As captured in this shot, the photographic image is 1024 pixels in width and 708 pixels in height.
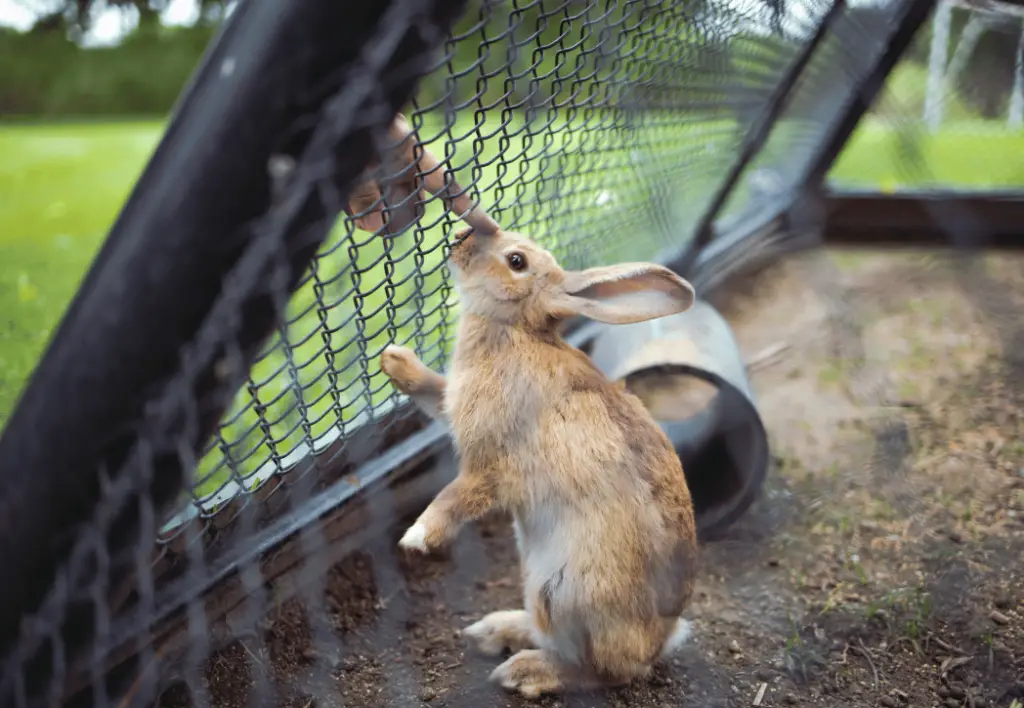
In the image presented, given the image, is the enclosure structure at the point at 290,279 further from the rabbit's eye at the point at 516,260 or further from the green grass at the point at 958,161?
the green grass at the point at 958,161

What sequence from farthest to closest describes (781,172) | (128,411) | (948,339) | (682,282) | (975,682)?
1. (781,172)
2. (948,339)
3. (975,682)
4. (682,282)
5. (128,411)

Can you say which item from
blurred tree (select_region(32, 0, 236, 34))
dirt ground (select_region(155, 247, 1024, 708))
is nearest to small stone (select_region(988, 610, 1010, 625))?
Result: dirt ground (select_region(155, 247, 1024, 708))

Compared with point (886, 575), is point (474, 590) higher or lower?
higher

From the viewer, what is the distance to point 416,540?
1457mm

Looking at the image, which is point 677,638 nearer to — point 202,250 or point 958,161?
point 202,250

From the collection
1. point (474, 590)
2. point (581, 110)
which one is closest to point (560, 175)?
point (581, 110)

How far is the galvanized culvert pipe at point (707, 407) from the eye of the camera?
219 cm

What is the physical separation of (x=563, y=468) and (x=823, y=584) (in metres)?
0.87

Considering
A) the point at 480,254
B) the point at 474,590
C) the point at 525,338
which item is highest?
the point at 480,254

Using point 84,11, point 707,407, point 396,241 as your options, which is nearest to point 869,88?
point 707,407

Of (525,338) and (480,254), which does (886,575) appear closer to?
(525,338)

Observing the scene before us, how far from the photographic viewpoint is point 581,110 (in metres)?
2.07

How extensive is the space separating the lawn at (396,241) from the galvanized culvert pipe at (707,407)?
33cm

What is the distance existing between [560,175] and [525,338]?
54 cm
